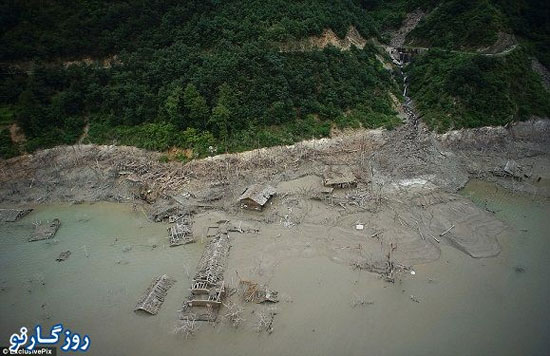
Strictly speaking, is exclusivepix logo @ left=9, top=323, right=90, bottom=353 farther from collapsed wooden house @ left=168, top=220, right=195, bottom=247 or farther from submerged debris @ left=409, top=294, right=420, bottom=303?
submerged debris @ left=409, top=294, right=420, bottom=303

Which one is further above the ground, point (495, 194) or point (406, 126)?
point (406, 126)

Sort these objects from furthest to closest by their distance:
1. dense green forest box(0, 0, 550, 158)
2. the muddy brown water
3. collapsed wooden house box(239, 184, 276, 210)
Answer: dense green forest box(0, 0, 550, 158) → collapsed wooden house box(239, 184, 276, 210) → the muddy brown water

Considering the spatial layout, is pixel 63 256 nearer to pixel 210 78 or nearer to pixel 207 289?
pixel 207 289

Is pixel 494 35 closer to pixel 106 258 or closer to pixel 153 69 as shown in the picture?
pixel 153 69

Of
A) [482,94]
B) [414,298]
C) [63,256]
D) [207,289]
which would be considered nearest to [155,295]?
[207,289]

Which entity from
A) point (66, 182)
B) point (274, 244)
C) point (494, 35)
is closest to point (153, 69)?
point (66, 182)

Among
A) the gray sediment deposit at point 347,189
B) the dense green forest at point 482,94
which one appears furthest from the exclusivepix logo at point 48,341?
the dense green forest at point 482,94

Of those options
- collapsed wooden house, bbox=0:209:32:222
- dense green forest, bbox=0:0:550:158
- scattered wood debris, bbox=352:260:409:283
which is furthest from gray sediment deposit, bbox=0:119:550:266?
dense green forest, bbox=0:0:550:158
